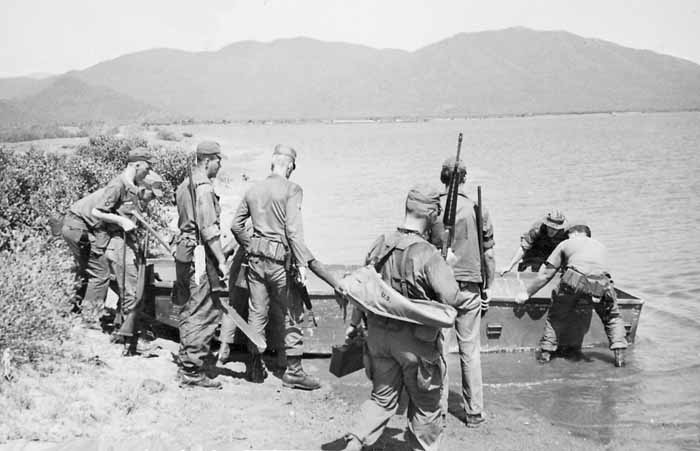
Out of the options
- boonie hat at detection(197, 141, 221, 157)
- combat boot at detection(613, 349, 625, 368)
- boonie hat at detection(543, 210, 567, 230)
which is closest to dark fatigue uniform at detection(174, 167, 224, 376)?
boonie hat at detection(197, 141, 221, 157)

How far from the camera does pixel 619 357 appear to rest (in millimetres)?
7207

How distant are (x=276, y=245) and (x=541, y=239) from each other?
11.9 ft

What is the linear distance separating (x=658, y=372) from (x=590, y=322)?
0.98m

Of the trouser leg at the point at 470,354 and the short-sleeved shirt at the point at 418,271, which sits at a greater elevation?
the short-sleeved shirt at the point at 418,271

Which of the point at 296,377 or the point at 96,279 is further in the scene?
the point at 96,279

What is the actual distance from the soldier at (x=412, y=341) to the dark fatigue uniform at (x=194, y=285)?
6.93ft

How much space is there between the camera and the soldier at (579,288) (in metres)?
6.79

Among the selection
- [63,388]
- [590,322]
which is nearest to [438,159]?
[590,322]

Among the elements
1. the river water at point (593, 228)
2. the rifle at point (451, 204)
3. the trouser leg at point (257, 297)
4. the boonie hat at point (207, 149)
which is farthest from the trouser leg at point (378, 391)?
the boonie hat at point (207, 149)

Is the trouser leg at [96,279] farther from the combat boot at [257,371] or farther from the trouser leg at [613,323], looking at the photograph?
the trouser leg at [613,323]

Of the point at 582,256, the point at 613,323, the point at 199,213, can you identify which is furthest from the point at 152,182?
the point at 613,323

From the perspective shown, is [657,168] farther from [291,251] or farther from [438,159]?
[291,251]

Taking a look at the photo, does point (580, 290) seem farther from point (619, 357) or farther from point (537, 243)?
point (537, 243)

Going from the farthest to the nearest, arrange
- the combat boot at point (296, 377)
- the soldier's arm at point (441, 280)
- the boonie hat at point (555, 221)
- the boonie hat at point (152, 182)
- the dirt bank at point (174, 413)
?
the boonie hat at point (555, 221), the boonie hat at point (152, 182), the combat boot at point (296, 377), the dirt bank at point (174, 413), the soldier's arm at point (441, 280)
